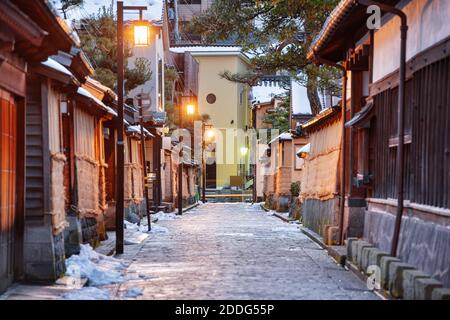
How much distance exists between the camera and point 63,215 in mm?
15258

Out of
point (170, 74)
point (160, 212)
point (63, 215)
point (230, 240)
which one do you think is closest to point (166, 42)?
point (170, 74)

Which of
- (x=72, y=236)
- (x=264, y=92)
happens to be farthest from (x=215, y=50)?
(x=72, y=236)

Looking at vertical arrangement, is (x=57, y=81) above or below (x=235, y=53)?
below

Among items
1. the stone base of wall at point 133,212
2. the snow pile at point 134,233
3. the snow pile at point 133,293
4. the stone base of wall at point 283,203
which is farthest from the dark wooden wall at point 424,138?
the stone base of wall at point 283,203

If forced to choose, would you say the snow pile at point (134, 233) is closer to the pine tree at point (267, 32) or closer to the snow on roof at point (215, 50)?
the pine tree at point (267, 32)

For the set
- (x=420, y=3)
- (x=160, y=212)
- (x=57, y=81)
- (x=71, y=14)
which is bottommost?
(x=160, y=212)

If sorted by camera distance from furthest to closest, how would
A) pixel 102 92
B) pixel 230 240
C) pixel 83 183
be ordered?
pixel 230 240 < pixel 102 92 < pixel 83 183

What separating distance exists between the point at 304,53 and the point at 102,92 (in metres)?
11.6

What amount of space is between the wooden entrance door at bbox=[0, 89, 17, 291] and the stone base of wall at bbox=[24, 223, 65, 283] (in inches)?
23.7

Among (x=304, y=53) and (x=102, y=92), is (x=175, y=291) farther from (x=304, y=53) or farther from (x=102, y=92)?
(x=304, y=53)

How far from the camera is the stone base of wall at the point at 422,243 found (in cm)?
1078

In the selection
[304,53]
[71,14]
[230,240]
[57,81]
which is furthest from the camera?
[71,14]

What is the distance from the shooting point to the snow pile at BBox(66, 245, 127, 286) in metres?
14.2

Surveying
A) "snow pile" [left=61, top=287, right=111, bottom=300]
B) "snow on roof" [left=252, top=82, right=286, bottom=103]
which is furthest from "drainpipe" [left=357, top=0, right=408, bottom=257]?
"snow on roof" [left=252, top=82, right=286, bottom=103]
